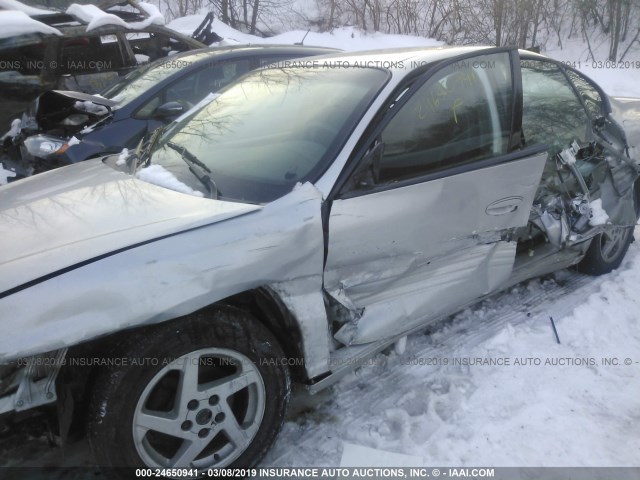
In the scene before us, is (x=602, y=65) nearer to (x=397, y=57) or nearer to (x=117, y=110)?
(x=117, y=110)

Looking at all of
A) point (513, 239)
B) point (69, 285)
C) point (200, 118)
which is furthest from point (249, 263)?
point (513, 239)

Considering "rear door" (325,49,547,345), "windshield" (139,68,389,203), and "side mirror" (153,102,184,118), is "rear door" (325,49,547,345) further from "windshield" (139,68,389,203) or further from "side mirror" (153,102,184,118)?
"side mirror" (153,102,184,118)

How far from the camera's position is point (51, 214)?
2.26 meters

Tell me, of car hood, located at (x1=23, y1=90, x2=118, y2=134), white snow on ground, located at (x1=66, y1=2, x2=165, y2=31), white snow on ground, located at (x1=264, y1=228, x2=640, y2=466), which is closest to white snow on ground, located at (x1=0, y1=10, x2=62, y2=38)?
white snow on ground, located at (x1=66, y1=2, x2=165, y2=31)

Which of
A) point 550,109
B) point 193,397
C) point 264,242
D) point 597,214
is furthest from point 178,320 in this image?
point 597,214

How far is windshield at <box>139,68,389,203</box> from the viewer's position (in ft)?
7.86

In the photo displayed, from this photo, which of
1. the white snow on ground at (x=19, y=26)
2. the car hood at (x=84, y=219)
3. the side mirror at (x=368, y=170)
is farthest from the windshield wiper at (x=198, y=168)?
the white snow on ground at (x=19, y=26)

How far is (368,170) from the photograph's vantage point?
93.4 inches

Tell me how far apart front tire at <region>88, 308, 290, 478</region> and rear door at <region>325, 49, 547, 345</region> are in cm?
45


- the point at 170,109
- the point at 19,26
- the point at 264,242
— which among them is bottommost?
the point at 170,109

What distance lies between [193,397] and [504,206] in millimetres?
1900

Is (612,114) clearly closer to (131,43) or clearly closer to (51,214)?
(51,214)

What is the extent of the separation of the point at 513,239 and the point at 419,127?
0.94 m

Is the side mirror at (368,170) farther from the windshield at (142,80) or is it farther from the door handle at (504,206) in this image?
the windshield at (142,80)
